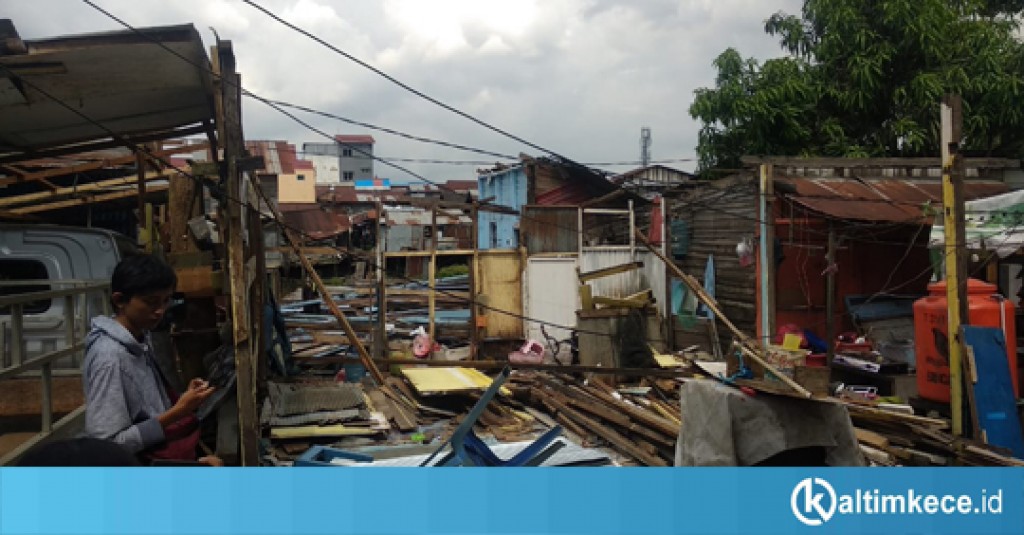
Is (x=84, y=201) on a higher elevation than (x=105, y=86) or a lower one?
lower

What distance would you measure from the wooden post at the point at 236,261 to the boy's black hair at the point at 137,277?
2.32m

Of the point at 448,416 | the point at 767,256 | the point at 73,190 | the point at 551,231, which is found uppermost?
the point at 73,190

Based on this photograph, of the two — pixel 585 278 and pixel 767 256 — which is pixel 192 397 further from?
pixel 585 278

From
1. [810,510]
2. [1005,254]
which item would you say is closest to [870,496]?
[810,510]

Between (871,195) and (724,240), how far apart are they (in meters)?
2.59

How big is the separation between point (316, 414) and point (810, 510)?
5.28 meters

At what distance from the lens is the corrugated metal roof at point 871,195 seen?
33.5ft

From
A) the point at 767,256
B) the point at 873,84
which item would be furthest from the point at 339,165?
the point at 767,256

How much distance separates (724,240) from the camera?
12938 mm

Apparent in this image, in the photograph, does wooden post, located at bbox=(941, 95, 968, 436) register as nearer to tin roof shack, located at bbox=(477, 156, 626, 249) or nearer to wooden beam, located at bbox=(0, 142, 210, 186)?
wooden beam, located at bbox=(0, 142, 210, 186)

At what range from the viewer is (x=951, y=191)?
7.04 meters

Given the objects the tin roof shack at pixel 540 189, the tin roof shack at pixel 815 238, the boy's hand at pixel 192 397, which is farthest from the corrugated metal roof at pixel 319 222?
the boy's hand at pixel 192 397

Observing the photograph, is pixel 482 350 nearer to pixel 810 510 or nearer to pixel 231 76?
pixel 231 76

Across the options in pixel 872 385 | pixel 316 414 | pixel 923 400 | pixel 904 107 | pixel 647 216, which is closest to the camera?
pixel 316 414
